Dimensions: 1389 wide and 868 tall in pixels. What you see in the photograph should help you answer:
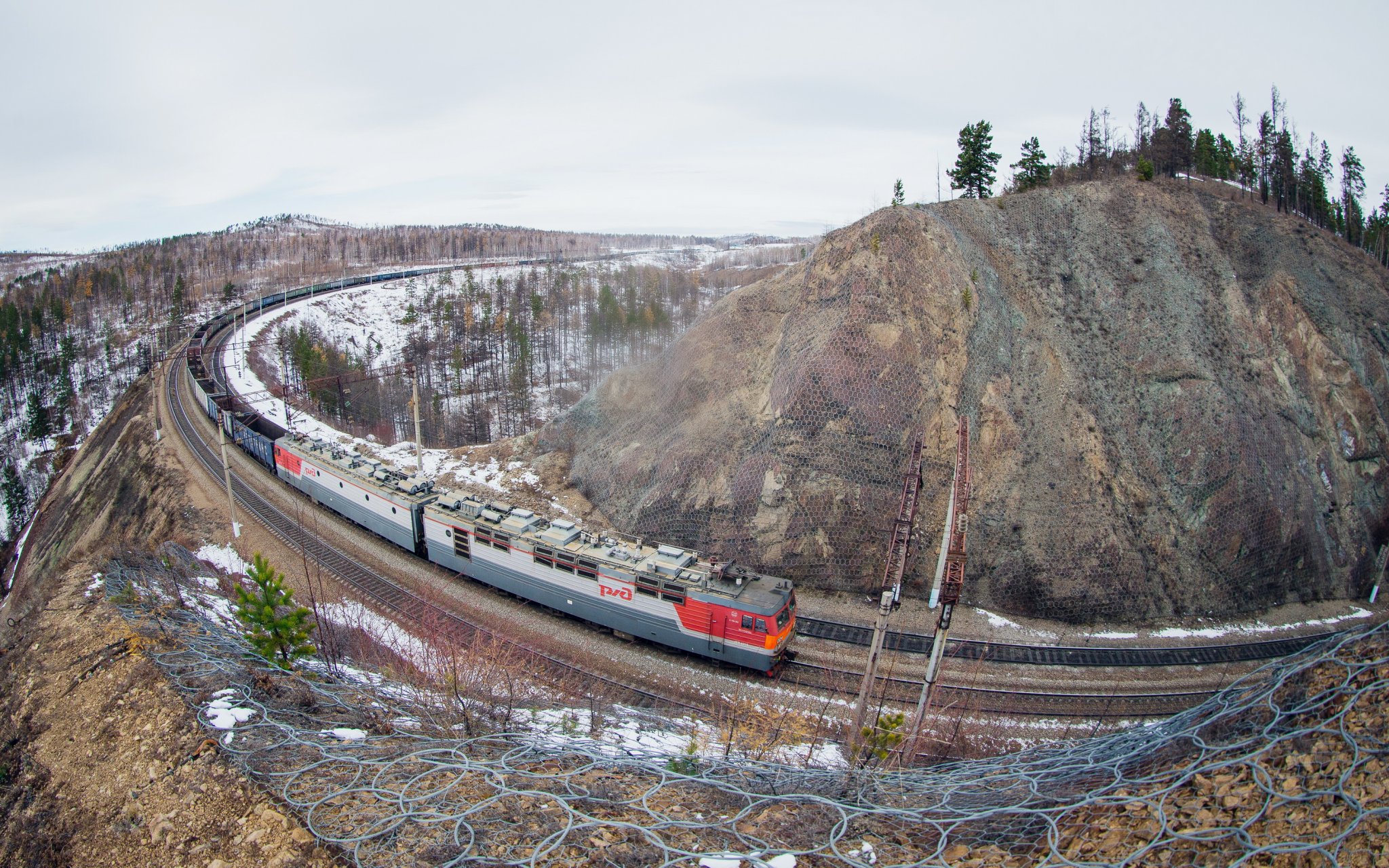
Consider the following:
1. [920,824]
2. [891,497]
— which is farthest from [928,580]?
[920,824]

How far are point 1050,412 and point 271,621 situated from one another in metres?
32.8

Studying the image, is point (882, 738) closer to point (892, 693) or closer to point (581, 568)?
point (892, 693)

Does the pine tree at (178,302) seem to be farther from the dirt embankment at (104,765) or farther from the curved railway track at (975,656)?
the dirt embankment at (104,765)

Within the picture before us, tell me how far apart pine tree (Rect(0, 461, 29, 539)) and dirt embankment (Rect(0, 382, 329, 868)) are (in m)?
64.6

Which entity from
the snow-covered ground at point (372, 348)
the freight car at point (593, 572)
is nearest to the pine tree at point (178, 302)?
the snow-covered ground at point (372, 348)

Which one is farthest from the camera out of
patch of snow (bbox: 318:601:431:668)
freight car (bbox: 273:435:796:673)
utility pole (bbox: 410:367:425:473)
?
utility pole (bbox: 410:367:425:473)

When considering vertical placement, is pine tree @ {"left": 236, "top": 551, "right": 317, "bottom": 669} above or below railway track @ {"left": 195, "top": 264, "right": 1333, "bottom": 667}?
above

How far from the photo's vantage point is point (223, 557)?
29656mm

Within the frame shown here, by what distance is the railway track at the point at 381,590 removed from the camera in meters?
21.1

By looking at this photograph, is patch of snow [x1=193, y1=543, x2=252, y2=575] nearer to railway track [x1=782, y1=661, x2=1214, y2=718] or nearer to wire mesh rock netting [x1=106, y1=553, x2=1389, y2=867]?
wire mesh rock netting [x1=106, y1=553, x2=1389, y2=867]

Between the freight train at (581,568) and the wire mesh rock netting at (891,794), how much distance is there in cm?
1031

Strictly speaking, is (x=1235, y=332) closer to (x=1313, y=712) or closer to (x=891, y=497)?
(x=891, y=497)

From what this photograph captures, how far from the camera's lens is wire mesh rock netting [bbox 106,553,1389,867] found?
5215 millimetres

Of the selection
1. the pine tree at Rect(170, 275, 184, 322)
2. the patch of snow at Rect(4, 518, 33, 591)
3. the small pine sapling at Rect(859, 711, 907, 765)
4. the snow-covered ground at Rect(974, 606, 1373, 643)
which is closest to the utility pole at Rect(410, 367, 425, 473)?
the small pine sapling at Rect(859, 711, 907, 765)
